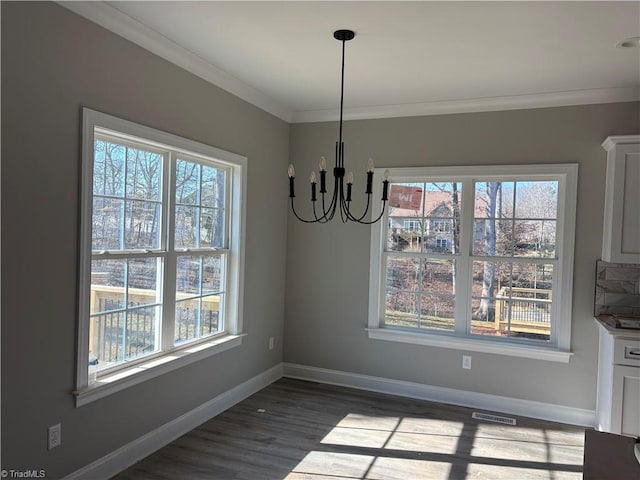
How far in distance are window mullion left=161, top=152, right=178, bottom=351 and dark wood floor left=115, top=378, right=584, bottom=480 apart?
0.79 m

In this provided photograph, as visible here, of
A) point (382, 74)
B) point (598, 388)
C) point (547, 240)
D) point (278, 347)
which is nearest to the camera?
point (382, 74)

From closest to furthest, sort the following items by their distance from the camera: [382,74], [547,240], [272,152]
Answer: [382,74] < [547,240] < [272,152]

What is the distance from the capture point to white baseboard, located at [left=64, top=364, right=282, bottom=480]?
8.84 feet

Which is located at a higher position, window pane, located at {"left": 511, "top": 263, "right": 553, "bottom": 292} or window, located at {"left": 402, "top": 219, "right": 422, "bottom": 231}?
window, located at {"left": 402, "top": 219, "right": 422, "bottom": 231}

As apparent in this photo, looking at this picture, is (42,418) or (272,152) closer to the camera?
(42,418)

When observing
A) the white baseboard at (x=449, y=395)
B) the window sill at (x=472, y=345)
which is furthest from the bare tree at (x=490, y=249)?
the white baseboard at (x=449, y=395)

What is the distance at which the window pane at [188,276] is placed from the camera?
343 cm

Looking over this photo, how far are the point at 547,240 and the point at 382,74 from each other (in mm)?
1971

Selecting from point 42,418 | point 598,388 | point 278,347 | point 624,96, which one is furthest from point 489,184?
point 42,418

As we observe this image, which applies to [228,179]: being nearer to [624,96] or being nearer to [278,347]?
[278,347]

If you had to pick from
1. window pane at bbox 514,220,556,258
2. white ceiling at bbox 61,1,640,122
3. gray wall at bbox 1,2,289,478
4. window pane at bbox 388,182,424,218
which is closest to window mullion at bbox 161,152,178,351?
gray wall at bbox 1,2,289,478

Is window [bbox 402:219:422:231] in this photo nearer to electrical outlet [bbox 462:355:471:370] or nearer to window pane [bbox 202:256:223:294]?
electrical outlet [bbox 462:355:471:370]

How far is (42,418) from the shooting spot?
7.75ft

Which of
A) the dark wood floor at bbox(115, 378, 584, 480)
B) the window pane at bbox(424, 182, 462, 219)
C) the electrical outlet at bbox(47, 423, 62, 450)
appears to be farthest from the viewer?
the window pane at bbox(424, 182, 462, 219)
